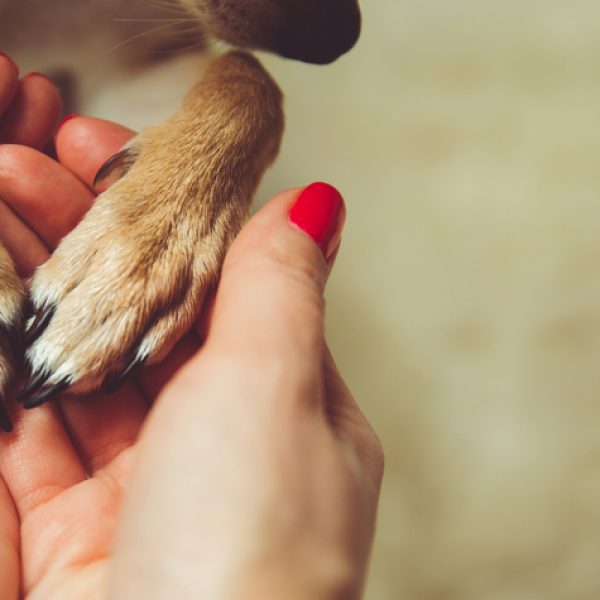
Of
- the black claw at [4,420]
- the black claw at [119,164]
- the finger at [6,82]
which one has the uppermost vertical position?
the finger at [6,82]

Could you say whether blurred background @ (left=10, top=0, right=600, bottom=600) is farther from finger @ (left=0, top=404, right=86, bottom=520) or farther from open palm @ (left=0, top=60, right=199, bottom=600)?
finger @ (left=0, top=404, right=86, bottom=520)

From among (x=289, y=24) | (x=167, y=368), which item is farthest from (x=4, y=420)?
(x=289, y=24)

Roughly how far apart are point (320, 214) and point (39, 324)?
314mm

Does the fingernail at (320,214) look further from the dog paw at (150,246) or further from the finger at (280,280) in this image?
the dog paw at (150,246)

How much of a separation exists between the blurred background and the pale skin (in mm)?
675

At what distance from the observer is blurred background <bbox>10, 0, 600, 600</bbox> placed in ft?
4.50

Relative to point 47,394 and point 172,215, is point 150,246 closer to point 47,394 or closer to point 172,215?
point 172,215

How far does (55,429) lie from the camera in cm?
77

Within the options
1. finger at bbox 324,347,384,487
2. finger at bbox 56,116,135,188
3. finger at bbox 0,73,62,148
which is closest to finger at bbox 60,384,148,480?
finger at bbox 324,347,384,487

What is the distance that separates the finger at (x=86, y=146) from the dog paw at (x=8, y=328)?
0.28 m

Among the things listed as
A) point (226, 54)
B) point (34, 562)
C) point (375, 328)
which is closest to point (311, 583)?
point (34, 562)

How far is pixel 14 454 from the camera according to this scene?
0.74 m

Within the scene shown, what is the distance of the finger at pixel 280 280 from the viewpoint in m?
0.62

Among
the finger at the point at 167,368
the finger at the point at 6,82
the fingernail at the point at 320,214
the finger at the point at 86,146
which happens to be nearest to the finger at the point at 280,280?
the fingernail at the point at 320,214
